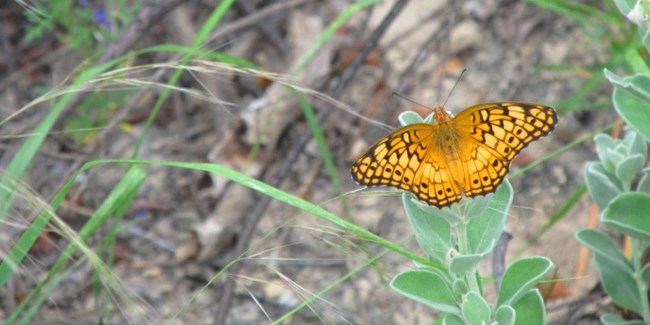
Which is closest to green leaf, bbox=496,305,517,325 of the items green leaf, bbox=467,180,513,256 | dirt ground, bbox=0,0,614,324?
green leaf, bbox=467,180,513,256

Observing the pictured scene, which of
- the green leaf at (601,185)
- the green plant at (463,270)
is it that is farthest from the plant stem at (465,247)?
the green leaf at (601,185)

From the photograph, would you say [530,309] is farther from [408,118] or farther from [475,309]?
[408,118]

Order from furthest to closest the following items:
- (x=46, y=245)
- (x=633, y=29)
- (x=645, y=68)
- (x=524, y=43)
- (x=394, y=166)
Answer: (x=524, y=43)
(x=46, y=245)
(x=633, y=29)
(x=645, y=68)
(x=394, y=166)

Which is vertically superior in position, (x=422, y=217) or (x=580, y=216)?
(x=422, y=217)

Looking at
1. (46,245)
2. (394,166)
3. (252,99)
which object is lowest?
(46,245)

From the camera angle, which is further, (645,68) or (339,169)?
(339,169)

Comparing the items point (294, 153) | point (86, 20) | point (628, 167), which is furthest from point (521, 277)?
point (86, 20)

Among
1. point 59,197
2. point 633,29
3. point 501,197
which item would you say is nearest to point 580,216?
point 633,29

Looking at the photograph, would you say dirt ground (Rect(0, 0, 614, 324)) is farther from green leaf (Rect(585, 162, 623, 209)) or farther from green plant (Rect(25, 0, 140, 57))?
green leaf (Rect(585, 162, 623, 209))

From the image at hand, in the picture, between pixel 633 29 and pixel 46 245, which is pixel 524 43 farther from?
pixel 46 245
